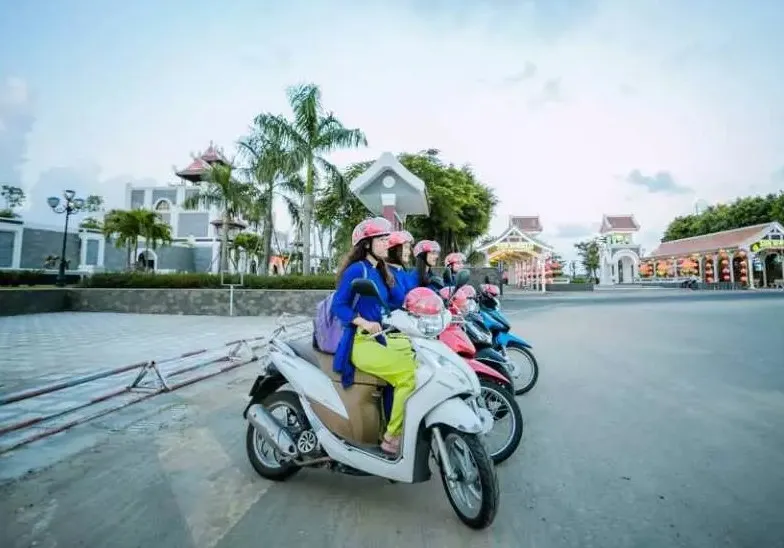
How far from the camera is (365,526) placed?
2.30m

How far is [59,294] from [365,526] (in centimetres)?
1920

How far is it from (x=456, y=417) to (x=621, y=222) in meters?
63.6

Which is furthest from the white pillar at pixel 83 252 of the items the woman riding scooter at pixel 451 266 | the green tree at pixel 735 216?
the green tree at pixel 735 216

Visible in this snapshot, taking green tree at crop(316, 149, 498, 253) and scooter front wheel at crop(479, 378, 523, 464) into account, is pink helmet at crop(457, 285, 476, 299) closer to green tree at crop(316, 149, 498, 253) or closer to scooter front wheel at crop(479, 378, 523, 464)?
scooter front wheel at crop(479, 378, 523, 464)

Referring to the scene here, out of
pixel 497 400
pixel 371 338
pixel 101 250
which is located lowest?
pixel 497 400

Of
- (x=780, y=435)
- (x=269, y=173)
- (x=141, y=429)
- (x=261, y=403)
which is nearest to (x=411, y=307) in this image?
(x=261, y=403)

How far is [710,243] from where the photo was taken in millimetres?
44906

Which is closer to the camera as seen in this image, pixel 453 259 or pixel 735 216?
pixel 453 259

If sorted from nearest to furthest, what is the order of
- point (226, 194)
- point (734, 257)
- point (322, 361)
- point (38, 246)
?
point (322, 361) → point (226, 194) → point (38, 246) → point (734, 257)

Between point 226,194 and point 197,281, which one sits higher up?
point 226,194

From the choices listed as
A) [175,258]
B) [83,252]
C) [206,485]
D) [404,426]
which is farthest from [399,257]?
[175,258]

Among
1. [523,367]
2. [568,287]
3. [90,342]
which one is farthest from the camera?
[568,287]

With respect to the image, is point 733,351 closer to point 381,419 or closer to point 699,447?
point 699,447

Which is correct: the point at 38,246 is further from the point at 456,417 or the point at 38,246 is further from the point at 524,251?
the point at 456,417
